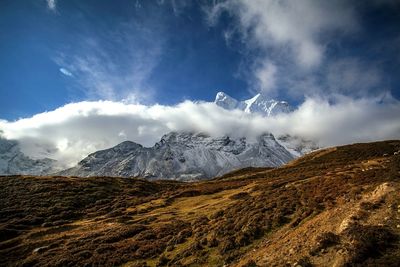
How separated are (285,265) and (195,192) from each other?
5736 centimetres

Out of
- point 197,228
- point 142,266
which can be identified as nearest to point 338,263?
point 142,266

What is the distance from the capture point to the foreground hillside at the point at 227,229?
19797mm

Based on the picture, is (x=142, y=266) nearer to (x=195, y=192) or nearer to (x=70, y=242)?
(x=70, y=242)

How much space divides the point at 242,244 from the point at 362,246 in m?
11.1

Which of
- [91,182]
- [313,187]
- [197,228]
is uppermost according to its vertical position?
[91,182]

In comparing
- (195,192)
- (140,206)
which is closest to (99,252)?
(140,206)

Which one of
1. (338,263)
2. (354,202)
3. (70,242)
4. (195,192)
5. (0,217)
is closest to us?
(338,263)

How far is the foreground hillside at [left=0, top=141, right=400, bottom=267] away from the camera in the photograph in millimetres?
19797

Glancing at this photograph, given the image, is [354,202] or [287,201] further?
[287,201]

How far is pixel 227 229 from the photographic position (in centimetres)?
3178

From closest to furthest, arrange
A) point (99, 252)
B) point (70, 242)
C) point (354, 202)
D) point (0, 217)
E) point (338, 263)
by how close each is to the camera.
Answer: point (338, 263) → point (354, 202) → point (99, 252) → point (70, 242) → point (0, 217)

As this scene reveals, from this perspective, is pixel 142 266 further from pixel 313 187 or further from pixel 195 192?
pixel 195 192

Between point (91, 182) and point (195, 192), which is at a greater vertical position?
point (91, 182)

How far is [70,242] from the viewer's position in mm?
39250
